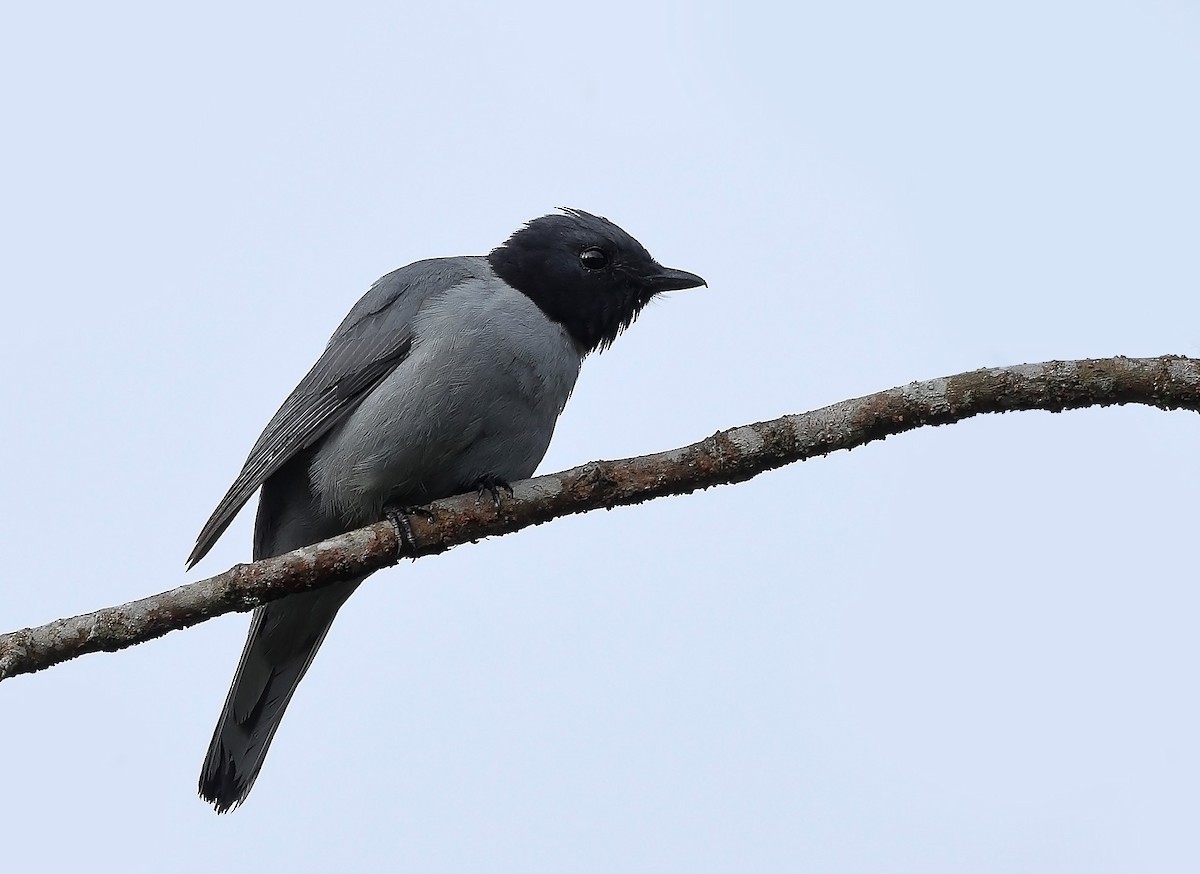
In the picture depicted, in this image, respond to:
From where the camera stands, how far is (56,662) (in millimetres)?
3980

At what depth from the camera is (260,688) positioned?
5906 millimetres

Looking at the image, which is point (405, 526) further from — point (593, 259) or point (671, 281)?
point (671, 281)

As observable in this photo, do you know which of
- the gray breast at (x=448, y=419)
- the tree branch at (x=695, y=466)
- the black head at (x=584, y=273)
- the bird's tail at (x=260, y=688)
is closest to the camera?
the tree branch at (x=695, y=466)

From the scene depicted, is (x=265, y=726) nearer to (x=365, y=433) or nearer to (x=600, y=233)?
(x=365, y=433)

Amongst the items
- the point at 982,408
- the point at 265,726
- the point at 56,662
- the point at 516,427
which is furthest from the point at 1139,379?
the point at 265,726

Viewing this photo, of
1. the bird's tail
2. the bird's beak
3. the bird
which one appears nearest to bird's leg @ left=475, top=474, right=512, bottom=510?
the bird

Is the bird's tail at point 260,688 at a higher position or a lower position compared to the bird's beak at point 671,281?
lower

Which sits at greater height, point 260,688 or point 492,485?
point 492,485

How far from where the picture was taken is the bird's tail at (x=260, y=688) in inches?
227

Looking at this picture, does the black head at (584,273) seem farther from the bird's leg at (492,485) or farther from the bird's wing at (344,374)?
the bird's leg at (492,485)

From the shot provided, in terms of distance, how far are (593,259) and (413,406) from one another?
1413 mm

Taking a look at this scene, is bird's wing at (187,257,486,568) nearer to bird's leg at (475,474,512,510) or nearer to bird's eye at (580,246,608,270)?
bird's eye at (580,246,608,270)

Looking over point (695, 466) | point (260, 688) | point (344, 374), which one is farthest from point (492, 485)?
point (260, 688)

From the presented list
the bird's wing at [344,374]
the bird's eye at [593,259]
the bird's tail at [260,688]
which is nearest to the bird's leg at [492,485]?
the bird's wing at [344,374]
